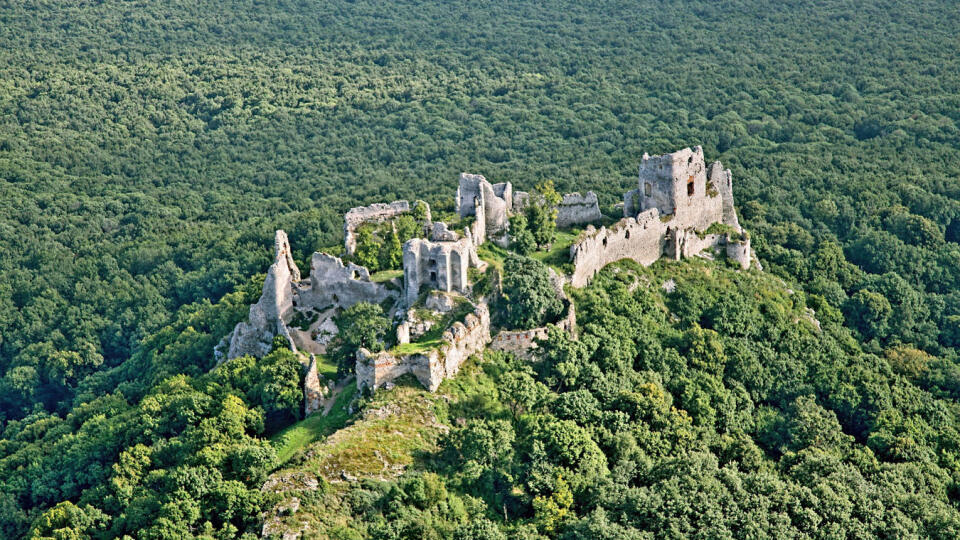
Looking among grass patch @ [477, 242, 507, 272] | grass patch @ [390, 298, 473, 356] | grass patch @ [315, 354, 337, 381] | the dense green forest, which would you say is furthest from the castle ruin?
the dense green forest

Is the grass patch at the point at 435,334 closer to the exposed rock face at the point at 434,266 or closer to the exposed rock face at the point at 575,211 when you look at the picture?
the exposed rock face at the point at 434,266

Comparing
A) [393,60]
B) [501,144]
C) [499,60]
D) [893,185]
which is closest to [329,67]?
[393,60]

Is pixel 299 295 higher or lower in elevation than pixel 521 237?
lower

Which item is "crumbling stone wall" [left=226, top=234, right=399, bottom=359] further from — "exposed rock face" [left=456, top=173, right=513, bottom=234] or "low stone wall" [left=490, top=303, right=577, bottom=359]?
"exposed rock face" [left=456, top=173, right=513, bottom=234]

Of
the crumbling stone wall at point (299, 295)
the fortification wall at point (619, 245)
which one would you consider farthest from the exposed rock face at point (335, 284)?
the fortification wall at point (619, 245)

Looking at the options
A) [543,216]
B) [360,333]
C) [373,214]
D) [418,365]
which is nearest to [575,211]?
[543,216]

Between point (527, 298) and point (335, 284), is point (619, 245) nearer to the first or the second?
point (527, 298)

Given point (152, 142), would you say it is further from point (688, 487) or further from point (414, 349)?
point (688, 487)
